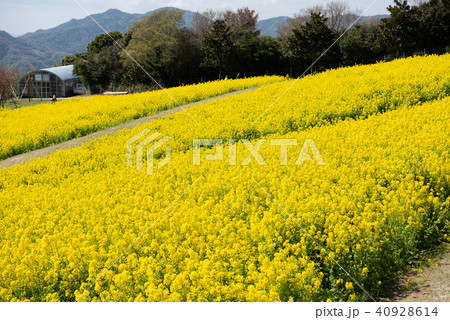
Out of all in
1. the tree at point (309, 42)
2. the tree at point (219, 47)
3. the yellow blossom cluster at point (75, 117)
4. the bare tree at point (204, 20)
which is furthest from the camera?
the bare tree at point (204, 20)

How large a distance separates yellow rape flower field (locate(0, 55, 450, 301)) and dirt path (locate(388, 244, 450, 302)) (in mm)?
200

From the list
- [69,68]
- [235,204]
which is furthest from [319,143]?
[69,68]

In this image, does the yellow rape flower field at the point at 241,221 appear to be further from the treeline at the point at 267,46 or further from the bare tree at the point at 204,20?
the bare tree at the point at 204,20

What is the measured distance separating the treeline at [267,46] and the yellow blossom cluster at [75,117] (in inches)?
524

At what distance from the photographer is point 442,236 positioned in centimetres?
602

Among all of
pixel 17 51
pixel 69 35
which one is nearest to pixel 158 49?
pixel 69 35

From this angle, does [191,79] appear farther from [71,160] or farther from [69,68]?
[69,68]

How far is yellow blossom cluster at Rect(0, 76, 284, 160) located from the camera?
15258mm

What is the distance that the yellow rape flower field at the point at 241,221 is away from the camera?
4.97 metres

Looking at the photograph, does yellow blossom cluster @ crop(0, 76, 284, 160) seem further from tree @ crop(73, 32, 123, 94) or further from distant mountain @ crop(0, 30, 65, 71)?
distant mountain @ crop(0, 30, 65, 71)

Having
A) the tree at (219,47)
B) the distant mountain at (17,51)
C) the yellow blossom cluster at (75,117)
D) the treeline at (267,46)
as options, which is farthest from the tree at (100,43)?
the yellow blossom cluster at (75,117)

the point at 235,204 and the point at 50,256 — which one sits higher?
the point at 235,204

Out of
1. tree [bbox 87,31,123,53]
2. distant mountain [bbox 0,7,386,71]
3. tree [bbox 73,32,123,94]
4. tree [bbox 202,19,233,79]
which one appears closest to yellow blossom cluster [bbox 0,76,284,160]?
distant mountain [bbox 0,7,386,71]

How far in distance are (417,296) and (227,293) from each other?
2289mm
